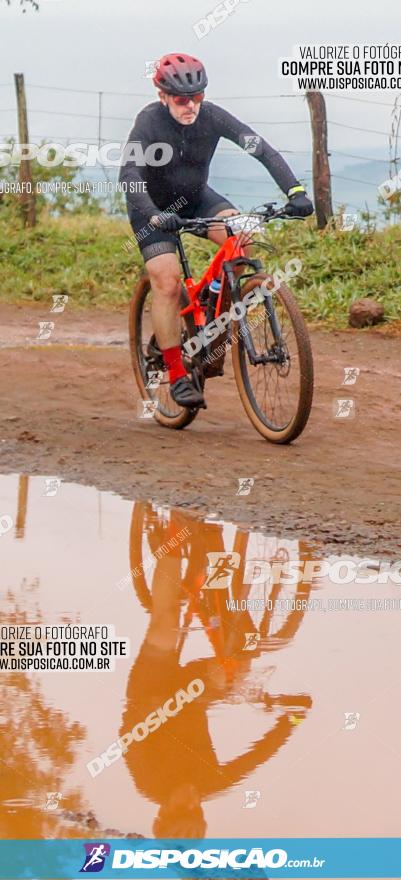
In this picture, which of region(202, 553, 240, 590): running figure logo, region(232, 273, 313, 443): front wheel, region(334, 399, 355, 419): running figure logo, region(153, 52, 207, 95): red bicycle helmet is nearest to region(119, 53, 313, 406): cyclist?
region(153, 52, 207, 95): red bicycle helmet

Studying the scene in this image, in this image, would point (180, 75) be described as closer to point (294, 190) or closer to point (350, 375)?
point (294, 190)

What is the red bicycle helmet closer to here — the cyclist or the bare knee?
the cyclist

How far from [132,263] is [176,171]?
817 cm

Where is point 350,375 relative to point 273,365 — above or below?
below

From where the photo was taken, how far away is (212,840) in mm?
3570

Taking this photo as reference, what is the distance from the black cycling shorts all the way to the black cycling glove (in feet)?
1.76

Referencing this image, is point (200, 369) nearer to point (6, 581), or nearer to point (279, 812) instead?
point (6, 581)

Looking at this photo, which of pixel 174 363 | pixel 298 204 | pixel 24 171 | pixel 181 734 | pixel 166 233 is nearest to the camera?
pixel 181 734

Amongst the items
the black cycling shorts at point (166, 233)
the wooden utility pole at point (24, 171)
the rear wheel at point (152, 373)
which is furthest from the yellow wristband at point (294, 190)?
the wooden utility pole at point (24, 171)

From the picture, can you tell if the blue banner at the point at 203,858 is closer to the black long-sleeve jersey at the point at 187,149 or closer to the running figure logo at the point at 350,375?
the black long-sleeve jersey at the point at 187,149

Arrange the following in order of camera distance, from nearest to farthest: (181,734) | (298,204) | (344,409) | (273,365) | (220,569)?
(181,734), (220,569), (298,204), (273,365), (344,409)

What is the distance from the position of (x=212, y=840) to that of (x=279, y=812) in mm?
223

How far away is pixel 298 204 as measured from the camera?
309 inches

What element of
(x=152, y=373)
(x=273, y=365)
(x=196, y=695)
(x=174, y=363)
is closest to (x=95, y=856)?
(x=196, y=695)
